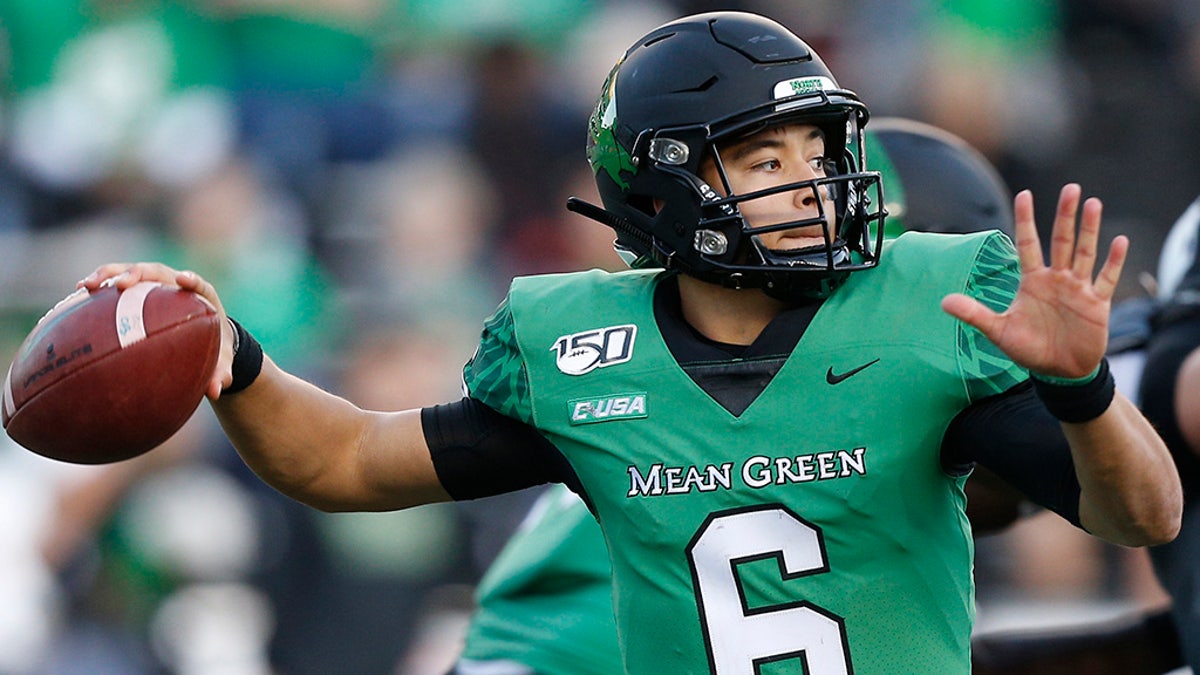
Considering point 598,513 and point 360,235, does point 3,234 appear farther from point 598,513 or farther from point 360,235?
point 598,513

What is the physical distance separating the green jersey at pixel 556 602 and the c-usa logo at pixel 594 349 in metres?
0.96

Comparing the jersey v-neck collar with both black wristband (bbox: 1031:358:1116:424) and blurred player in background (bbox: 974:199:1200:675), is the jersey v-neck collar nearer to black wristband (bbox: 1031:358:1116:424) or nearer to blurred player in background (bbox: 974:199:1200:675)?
black wristband (bbox: 1031:358:1116:424)

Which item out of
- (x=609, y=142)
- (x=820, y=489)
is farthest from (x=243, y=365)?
(x=820, y=489)

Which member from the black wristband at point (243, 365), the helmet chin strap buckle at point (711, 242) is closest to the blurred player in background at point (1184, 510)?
the helmet chin strap buckle at point (711, 242)

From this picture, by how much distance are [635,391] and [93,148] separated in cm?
526

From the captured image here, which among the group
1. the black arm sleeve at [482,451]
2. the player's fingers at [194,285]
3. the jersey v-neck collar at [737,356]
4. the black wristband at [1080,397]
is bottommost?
the black arm sleeve at [482,451]

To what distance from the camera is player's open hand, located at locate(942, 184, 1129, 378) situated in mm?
2328

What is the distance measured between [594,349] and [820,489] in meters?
0.45

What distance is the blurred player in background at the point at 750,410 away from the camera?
8.73ft

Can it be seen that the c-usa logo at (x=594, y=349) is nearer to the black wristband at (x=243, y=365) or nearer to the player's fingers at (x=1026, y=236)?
the black wristband at (x=243, y=365)

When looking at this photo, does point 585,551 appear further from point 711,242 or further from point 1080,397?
point 1080,397

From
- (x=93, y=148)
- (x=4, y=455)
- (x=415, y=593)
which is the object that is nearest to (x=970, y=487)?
(x=415, y=593)

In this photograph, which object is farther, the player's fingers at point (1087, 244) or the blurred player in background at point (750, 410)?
the blurred player in background at point (750, 410)

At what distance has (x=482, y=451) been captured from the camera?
296 centimetres
